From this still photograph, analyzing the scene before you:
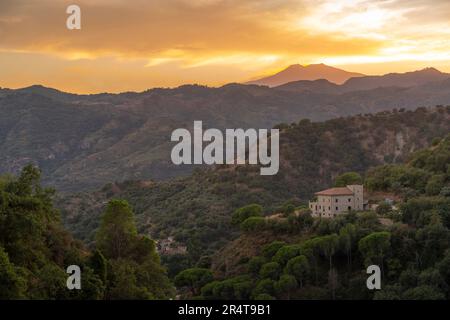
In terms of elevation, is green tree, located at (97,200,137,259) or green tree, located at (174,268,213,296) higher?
green tree, located at (97,200,137,259)

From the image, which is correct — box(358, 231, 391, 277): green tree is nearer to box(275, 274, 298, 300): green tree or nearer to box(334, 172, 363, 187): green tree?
box(275, 274, 298, 300): green tree

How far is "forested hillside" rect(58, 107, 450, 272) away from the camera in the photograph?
69.0 metres

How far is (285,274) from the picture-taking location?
3891 centimetres

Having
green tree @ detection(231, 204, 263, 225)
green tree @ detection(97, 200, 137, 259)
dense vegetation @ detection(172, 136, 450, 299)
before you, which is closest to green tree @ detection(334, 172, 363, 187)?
green tree @ detection(231, 204, 263, 225)

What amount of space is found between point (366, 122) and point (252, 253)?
178 feet

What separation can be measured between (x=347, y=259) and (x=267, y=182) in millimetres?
38760

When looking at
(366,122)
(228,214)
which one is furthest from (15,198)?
(366,122)

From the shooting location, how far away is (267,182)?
78.9 meters

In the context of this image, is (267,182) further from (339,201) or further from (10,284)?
(10,284)

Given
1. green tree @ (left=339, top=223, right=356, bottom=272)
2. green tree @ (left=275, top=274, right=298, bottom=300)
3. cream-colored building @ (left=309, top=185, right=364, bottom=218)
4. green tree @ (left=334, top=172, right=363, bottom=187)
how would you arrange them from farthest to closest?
green tree @ (left=334, top=172, right=363, bottom=187) → cream-colored building @ (left=309, top=185, right=364, bottom=218) → green tree @ (left=339, top=223, right=356, bottom=272) → green tree @ (left=275, top=274, right=298, bottom=300)

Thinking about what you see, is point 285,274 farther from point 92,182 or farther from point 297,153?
point 92,182

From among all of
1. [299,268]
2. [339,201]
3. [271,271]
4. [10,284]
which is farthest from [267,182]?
[10,284]

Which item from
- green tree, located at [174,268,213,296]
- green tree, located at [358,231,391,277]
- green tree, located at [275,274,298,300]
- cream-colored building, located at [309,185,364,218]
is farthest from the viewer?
cream-colored building, located at [309,185,364,218]

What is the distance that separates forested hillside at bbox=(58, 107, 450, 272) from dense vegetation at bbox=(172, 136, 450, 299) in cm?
1679
